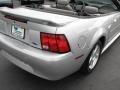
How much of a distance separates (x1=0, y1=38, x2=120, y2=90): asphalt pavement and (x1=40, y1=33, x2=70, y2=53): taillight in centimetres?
86

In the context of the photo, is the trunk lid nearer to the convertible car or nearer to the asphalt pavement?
the convertible car

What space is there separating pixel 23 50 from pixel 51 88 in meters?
0.84

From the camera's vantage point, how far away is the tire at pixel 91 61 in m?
3.09

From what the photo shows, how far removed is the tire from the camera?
Answer: 309 centimetres

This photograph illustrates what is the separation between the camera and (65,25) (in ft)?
7.95

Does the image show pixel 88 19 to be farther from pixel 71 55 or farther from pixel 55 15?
pixel 71 55

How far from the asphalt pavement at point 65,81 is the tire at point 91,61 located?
0.10 meters

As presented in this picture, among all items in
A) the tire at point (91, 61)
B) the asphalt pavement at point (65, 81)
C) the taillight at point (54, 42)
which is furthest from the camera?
the tire at point (91, 61)

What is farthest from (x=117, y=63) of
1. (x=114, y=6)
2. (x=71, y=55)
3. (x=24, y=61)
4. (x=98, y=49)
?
(x=24, y=61)

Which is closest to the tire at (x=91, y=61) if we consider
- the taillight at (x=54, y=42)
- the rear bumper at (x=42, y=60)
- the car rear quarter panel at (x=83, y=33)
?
the car rear quarter panel at (x=83, y=33)

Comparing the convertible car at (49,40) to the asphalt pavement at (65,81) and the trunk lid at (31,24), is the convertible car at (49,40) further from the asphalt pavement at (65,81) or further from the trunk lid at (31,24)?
the asphalt pavement at (65,81)

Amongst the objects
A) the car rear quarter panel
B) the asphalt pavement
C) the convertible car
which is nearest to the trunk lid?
the convertible car

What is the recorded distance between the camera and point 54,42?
93.0 inches

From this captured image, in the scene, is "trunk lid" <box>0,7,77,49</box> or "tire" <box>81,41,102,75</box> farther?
"tire" <box>81,41,102,75</box>
